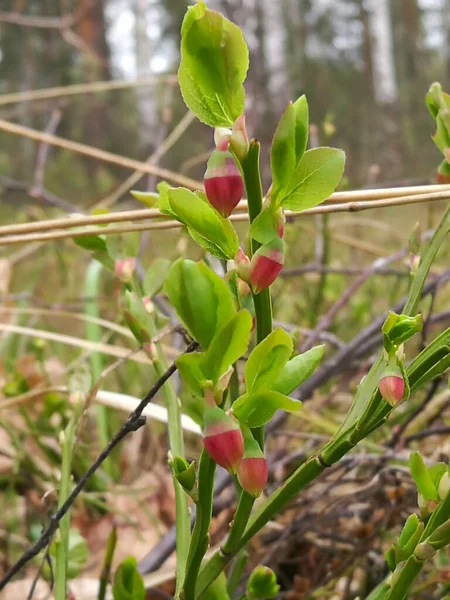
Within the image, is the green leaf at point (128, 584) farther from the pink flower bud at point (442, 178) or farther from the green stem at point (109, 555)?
the pink flower bud at point (442, 178)

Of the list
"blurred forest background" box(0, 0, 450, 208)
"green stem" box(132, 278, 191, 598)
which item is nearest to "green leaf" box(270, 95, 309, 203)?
"green stem" box(132, 278, 191, 598)

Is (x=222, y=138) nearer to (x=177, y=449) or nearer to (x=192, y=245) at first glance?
(x=177, y=449)

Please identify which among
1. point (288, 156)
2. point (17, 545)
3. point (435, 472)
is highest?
point (288, 156)

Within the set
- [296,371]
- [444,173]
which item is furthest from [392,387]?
[444,173]

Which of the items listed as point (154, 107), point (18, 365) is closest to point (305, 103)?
point (18, 365)

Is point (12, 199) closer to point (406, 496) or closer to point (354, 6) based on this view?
point (354, 6)
